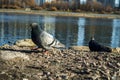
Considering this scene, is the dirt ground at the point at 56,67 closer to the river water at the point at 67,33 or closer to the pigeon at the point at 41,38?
the pigeon at the point at 41,38

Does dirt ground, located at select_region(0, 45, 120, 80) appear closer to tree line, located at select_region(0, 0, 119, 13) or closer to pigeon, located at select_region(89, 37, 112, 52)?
pigeon, located at select_region(89, 37, 112, 52)

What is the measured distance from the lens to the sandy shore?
28.1ft

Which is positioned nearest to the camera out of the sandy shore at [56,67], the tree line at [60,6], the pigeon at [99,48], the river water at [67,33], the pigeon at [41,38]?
the sandy shore at [56,67]

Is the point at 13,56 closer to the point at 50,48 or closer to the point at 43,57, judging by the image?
the point at 43,57

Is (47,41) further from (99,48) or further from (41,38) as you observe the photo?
(99,48)

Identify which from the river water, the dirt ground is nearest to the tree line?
the river water

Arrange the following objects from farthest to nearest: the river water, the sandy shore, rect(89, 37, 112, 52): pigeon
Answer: the river water < rect(89, 37, 112, 52): pigeon < the sandy shore

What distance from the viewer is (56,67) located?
9.44m

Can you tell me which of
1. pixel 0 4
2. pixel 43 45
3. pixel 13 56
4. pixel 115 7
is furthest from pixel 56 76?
pixel 115 7

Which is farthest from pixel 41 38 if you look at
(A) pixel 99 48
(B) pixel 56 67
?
(A) pixel 99 48

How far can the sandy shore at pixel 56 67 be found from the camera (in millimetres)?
8570

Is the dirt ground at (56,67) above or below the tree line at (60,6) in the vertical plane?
above

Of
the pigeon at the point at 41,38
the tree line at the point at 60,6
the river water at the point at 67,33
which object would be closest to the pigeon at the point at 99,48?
the pigeon at the point at 41,38

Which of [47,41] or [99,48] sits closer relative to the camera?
[47,41]
